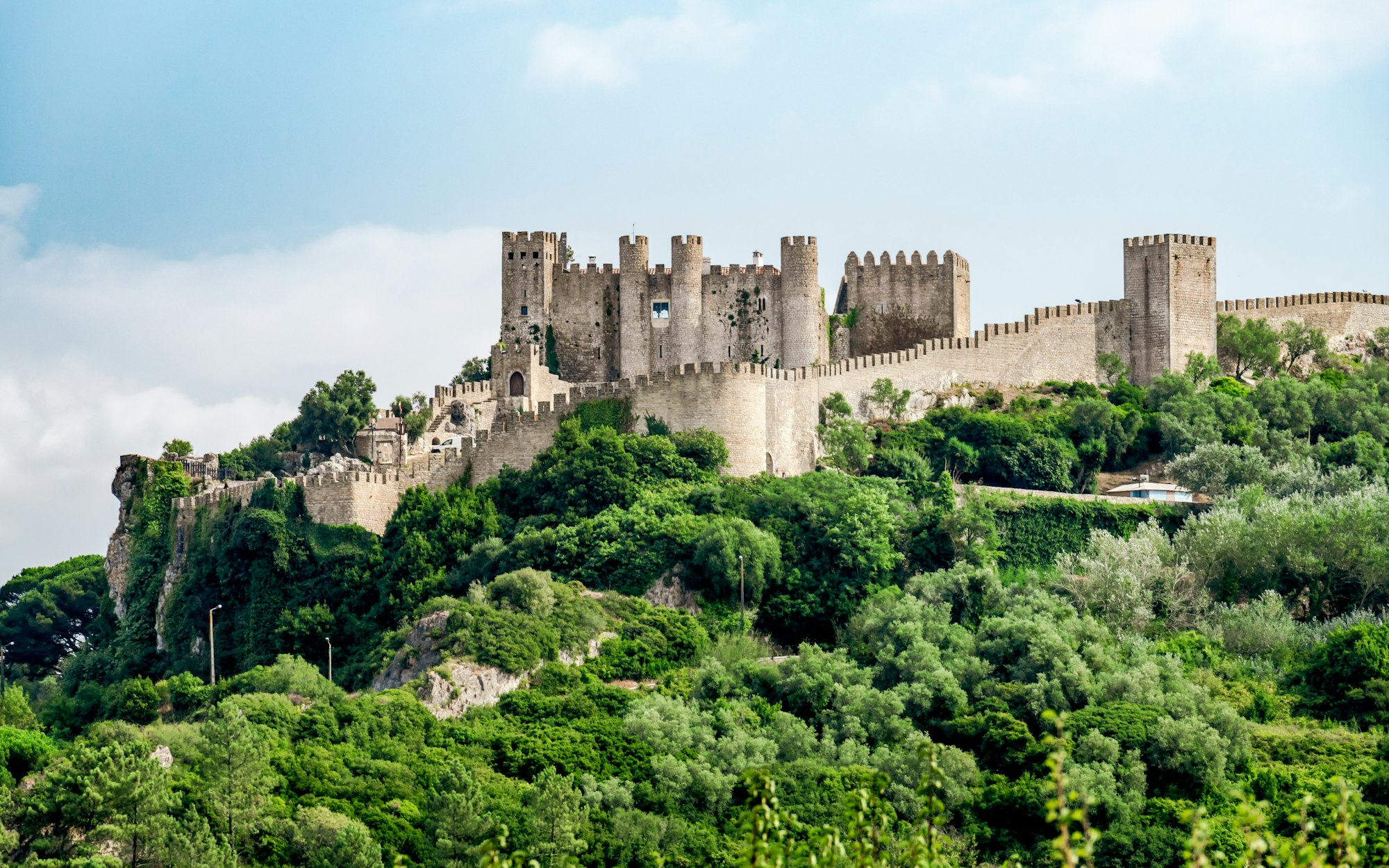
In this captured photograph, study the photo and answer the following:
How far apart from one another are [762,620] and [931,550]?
4.91 meters

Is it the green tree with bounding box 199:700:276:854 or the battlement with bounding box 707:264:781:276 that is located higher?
the battlement with bounding box 707:264:781:276

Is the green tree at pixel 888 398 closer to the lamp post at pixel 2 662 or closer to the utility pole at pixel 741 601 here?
the utility pole at pixel 741 601

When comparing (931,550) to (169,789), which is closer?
(169,789)

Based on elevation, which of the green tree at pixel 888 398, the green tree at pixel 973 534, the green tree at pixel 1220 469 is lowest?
the green tree at pixel 973 534

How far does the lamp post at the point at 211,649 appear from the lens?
183ft

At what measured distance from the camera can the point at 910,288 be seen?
6994cm

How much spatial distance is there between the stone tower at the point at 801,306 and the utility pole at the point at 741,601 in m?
15.6

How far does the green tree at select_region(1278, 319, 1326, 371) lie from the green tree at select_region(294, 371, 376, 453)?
29.6 metres

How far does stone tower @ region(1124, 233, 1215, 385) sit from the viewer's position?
7012 centimetres

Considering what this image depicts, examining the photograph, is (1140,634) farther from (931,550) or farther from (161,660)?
(161,660)

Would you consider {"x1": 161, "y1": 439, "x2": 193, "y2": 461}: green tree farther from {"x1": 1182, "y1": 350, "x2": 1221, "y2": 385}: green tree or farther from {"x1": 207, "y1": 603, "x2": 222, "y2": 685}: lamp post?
{"x1": 1182, "y1": 350, "x2": 1221, "y2": 385}: green tree

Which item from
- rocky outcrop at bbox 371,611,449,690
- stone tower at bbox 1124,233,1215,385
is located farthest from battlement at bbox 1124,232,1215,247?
rocky outcrop at bbox 371,611,449,690

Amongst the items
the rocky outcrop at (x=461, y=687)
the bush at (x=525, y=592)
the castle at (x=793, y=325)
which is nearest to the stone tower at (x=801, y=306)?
the castle at (x=793, y=325)

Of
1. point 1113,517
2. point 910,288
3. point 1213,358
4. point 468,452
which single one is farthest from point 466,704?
point 1213,358
